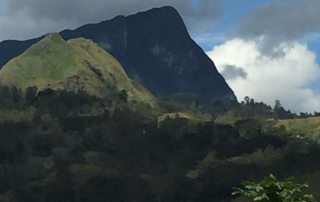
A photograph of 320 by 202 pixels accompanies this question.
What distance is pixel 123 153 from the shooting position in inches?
5320

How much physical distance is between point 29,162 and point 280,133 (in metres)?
58.7


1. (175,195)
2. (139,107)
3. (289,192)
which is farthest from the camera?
(139,107)

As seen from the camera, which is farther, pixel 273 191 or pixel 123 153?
pixel 123 153

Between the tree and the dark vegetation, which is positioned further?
the dark vegetation

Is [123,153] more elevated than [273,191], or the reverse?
[273,191]

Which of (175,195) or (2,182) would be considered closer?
(175,195)

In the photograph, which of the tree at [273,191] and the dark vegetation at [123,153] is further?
the dark vegetation at [123,153]

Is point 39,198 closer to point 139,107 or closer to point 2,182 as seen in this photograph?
point 2,182

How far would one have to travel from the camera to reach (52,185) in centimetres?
11106

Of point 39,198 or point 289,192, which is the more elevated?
point 289,192

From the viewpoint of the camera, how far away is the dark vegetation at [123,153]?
10975 centimetres

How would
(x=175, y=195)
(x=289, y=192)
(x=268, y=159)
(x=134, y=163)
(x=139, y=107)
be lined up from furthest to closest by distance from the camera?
(x=139, y=107)
(x=134, y=163)
(x=268, y=159)
(x=175, y=195)
(x=289, y=192)

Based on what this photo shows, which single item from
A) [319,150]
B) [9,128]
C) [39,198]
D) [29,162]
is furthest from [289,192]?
[9,128]

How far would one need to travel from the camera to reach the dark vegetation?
10975 cm
